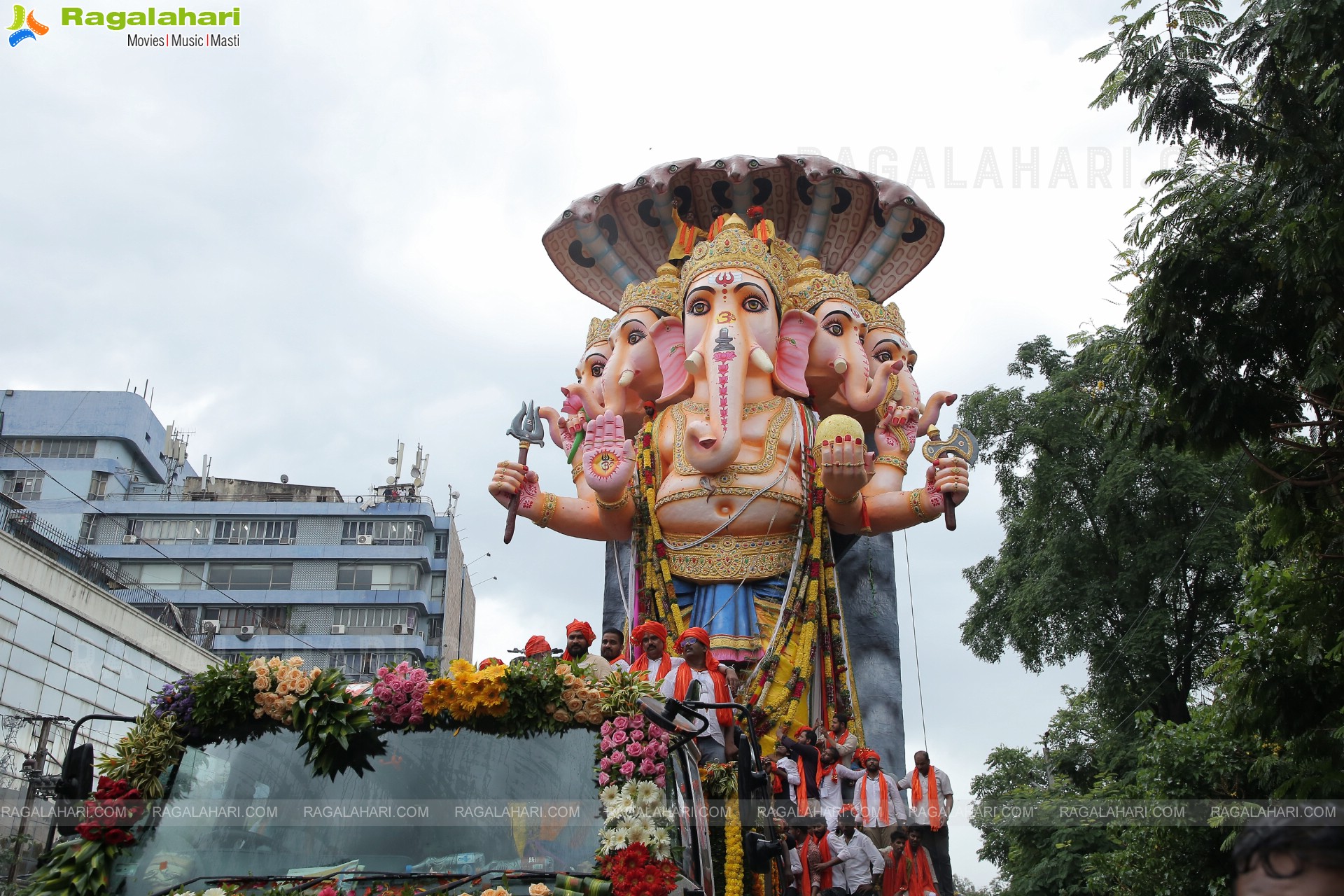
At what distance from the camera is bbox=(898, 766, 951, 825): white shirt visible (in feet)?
32.8

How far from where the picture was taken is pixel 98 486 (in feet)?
121

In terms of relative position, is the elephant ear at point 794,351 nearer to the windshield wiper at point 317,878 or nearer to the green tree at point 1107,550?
the green tree at point 1107,550


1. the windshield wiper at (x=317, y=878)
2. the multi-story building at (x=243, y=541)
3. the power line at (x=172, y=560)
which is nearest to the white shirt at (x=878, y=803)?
the windshield wiper at (x=317, y=878)

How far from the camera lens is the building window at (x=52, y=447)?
36656 mm

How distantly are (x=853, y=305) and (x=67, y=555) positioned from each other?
2095cm

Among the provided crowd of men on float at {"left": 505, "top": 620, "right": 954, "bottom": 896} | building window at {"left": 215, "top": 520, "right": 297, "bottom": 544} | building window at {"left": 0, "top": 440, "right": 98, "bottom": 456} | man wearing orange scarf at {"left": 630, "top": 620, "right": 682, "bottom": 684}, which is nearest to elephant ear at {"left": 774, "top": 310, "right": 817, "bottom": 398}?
crowd of men on float at {"left": 505, "top": 620, "right": 954, "bottom": 896}

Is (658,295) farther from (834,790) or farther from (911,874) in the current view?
(911,874)

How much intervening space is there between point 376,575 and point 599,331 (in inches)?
983

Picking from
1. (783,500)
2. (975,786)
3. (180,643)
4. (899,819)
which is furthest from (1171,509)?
(180,643)

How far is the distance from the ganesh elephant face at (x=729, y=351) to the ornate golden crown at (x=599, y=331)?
1.05 m

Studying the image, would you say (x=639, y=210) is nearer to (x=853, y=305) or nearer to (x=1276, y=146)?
(x=853, y=305)

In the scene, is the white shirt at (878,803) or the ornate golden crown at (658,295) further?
the ornate golden crown at (658,295)

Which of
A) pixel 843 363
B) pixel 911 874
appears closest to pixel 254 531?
pixel 843 363

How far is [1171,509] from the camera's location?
17250 mm
